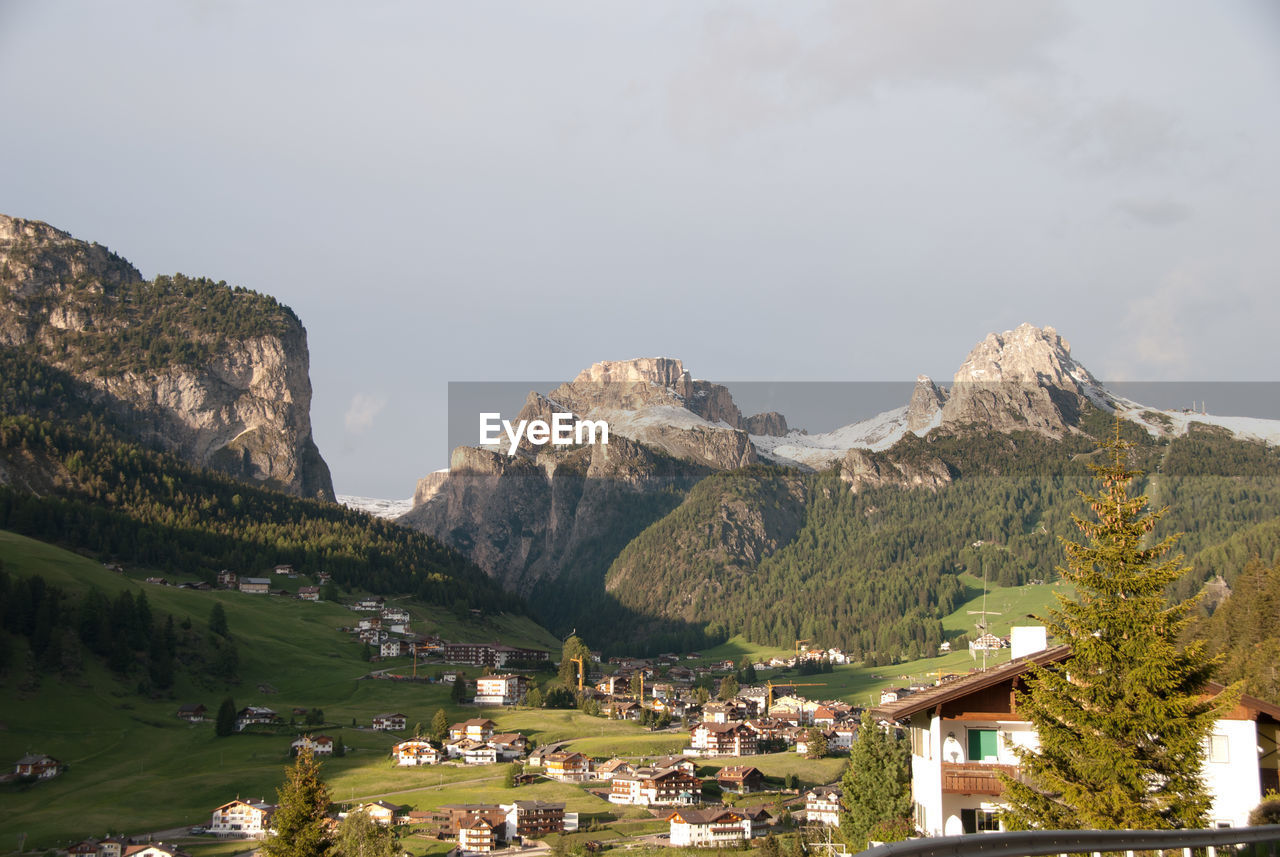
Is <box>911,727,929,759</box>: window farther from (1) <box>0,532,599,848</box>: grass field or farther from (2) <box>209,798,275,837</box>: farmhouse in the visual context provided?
(1) <box>0,532,599,848</box>: grass field

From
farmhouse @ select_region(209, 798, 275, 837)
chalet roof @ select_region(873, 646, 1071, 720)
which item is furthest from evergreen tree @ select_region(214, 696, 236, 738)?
chalet roof @ select_region(873, 646, 1071, 720)

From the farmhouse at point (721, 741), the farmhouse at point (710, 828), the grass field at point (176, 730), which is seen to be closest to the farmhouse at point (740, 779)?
the farmhouse at point (721, 741)

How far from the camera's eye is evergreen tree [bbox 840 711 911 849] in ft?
235

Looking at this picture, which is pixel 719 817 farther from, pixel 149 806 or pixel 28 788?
pixel 28 788

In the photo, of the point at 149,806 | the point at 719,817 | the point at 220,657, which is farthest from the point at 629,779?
the point at 220,657

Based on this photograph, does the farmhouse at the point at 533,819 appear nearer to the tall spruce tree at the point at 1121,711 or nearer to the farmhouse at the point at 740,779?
the farmhouse at the point at 740,779

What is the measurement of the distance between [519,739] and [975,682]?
393 feet

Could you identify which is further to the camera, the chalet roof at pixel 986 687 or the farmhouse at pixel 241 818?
the farmhouse at pixel 241 818

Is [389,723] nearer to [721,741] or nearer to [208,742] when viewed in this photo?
[208,742]

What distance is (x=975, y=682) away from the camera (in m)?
36.1

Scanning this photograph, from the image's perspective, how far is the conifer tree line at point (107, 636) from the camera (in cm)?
15350

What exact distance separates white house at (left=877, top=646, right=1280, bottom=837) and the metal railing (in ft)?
79.1

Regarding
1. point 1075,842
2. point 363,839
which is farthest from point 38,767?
point 1075,842

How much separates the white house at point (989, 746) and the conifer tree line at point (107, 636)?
479 feet
